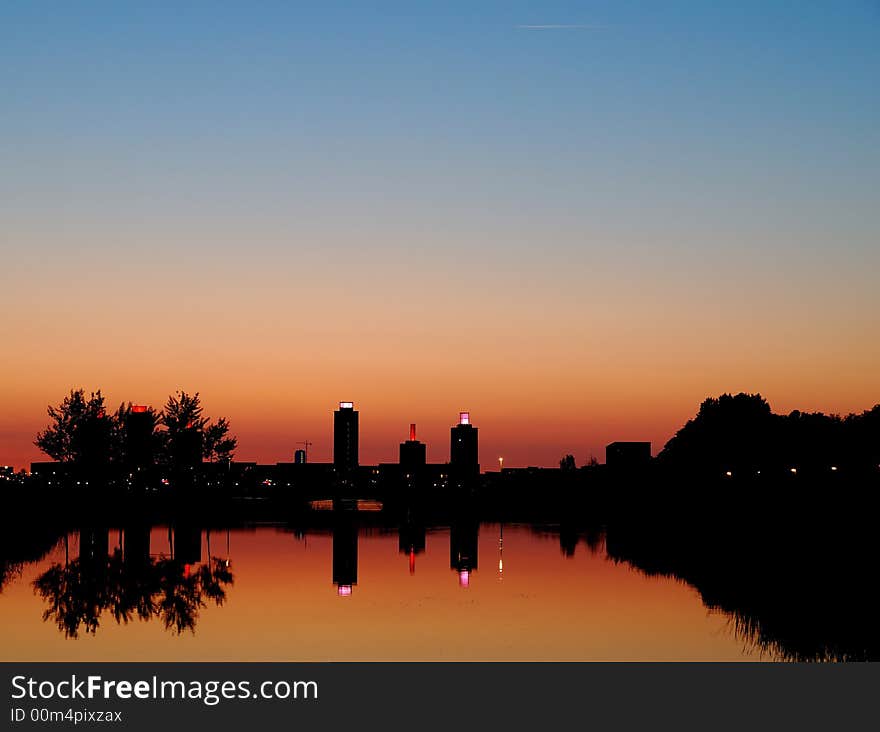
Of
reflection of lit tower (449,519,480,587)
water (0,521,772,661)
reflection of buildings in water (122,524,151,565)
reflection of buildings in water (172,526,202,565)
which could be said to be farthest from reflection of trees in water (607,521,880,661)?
reflection of buildings in water (122,524,151,565)

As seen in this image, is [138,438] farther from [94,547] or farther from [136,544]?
[94,547]

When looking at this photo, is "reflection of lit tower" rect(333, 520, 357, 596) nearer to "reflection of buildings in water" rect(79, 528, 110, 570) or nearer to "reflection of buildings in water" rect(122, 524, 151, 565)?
"reflection of buildings in water" rect(122, 524, 151, 565)

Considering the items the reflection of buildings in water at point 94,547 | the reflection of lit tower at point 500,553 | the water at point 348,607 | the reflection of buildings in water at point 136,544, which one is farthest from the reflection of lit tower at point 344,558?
the reflection of buildings in water at point 94,547

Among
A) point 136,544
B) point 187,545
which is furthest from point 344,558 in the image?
point 136,544

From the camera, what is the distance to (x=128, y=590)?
53.0 m

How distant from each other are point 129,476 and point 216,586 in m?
115

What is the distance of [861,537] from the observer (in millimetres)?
76812

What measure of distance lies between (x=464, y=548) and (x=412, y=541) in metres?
8.42

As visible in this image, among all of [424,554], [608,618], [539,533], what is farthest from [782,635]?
[539,533]

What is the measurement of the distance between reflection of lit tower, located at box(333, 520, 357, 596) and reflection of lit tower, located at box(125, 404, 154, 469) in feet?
174

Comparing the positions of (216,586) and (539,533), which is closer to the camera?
(216,586)

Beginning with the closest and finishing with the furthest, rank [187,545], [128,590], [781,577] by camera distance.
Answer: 1. [128,590]
2. [781,577]
3. [187,545]

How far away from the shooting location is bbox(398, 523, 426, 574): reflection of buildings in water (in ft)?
244
